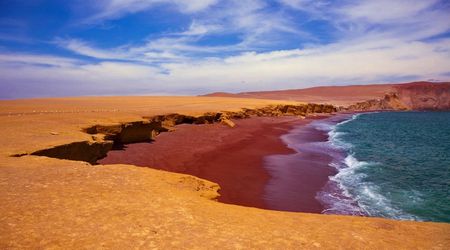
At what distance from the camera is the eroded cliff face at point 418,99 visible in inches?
4547

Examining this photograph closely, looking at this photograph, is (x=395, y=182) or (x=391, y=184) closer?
(x=391, y=184)

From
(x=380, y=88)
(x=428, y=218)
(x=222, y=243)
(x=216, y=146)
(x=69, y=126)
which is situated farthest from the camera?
(x=380, y=88)

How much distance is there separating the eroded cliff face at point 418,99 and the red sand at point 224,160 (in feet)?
328

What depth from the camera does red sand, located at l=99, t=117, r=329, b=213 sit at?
1291cm

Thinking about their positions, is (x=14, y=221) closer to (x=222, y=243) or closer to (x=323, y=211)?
(x=222, y=243)

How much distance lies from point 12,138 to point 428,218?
1508 cm

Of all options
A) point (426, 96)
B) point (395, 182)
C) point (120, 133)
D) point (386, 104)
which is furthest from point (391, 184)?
point (426, 96)

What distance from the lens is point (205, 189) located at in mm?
9141

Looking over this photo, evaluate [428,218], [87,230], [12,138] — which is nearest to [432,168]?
[428,218]

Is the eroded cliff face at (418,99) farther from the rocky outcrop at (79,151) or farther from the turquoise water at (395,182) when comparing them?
the rocky outcrop at (79,151)

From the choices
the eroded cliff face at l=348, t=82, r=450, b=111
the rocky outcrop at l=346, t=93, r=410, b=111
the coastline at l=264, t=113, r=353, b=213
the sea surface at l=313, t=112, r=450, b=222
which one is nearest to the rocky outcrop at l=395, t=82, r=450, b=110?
the eroded cliff face at l=348, t=82, r=450, b=111

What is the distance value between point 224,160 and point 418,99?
123 meters

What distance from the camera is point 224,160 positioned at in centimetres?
1820

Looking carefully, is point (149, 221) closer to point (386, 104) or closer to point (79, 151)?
point (79, 151)
